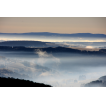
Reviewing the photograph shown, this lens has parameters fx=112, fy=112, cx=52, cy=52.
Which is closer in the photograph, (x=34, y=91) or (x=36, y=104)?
(x=36, y=104)

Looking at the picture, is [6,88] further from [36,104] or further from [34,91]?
[36,104]

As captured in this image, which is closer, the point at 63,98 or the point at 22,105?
the point at 22,105

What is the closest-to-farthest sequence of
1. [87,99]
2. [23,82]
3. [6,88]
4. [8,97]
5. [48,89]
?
[8,97]
[87,99]
[6,88]
[48,89]
[23,82]

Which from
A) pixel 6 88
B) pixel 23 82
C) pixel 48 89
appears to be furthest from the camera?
pixel 23 82

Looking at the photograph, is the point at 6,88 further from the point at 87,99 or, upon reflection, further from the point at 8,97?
the point at 87,99

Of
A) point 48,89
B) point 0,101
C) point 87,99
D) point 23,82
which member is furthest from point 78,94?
point 0,101

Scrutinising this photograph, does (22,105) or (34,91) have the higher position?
(34,91)

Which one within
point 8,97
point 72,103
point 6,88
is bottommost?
point 72,103

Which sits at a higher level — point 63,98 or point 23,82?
Result: point 23,82

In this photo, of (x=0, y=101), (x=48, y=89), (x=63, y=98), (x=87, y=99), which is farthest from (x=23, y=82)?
(x=87, y=99)
